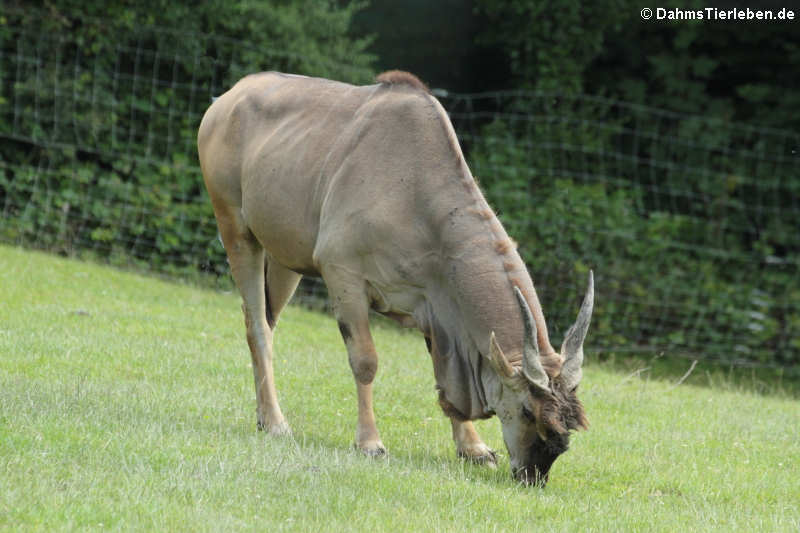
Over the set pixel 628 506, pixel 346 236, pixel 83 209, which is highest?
pixel 346 236

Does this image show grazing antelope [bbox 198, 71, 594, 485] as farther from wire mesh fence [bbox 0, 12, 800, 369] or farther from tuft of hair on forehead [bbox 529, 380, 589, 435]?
wire mesh fence [bbox 0, 12, 800, 369]

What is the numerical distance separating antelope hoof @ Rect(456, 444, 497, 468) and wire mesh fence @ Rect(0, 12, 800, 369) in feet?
21.4

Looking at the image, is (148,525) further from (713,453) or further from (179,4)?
(179,4)

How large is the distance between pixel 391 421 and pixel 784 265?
9258mm

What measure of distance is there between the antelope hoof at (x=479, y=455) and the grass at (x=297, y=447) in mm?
108

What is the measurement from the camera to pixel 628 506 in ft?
19.4

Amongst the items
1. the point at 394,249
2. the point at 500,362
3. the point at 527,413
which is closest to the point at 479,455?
the point at 527,413

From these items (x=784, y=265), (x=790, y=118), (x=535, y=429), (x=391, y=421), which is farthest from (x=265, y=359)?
(x=790, y=118)

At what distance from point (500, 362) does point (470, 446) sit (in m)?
1.01

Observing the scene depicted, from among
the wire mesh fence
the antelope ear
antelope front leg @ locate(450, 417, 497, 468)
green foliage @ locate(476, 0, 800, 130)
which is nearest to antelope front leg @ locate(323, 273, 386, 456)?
antelope front leg @ locate(450, 417, 497, 468)

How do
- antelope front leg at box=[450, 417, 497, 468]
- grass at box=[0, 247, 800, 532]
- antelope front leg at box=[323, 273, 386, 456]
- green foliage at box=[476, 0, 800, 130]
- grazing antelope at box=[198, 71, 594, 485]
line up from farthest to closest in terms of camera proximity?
green foliage at box=[476, 0, 800, 130] → antelope front leg at box=[450, 417, 497, 468] → antelope front leg at box=[323, 273, 386, 456] → grazing antelope at box=[198, 71, 594, 485] → grass at box=[0, 247, 800, 532]

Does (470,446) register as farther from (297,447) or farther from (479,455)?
(297,447)

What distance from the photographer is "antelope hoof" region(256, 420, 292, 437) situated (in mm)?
→ 7023

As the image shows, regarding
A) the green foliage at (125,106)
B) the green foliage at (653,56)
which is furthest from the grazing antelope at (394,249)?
the green foliage at (653,56)
